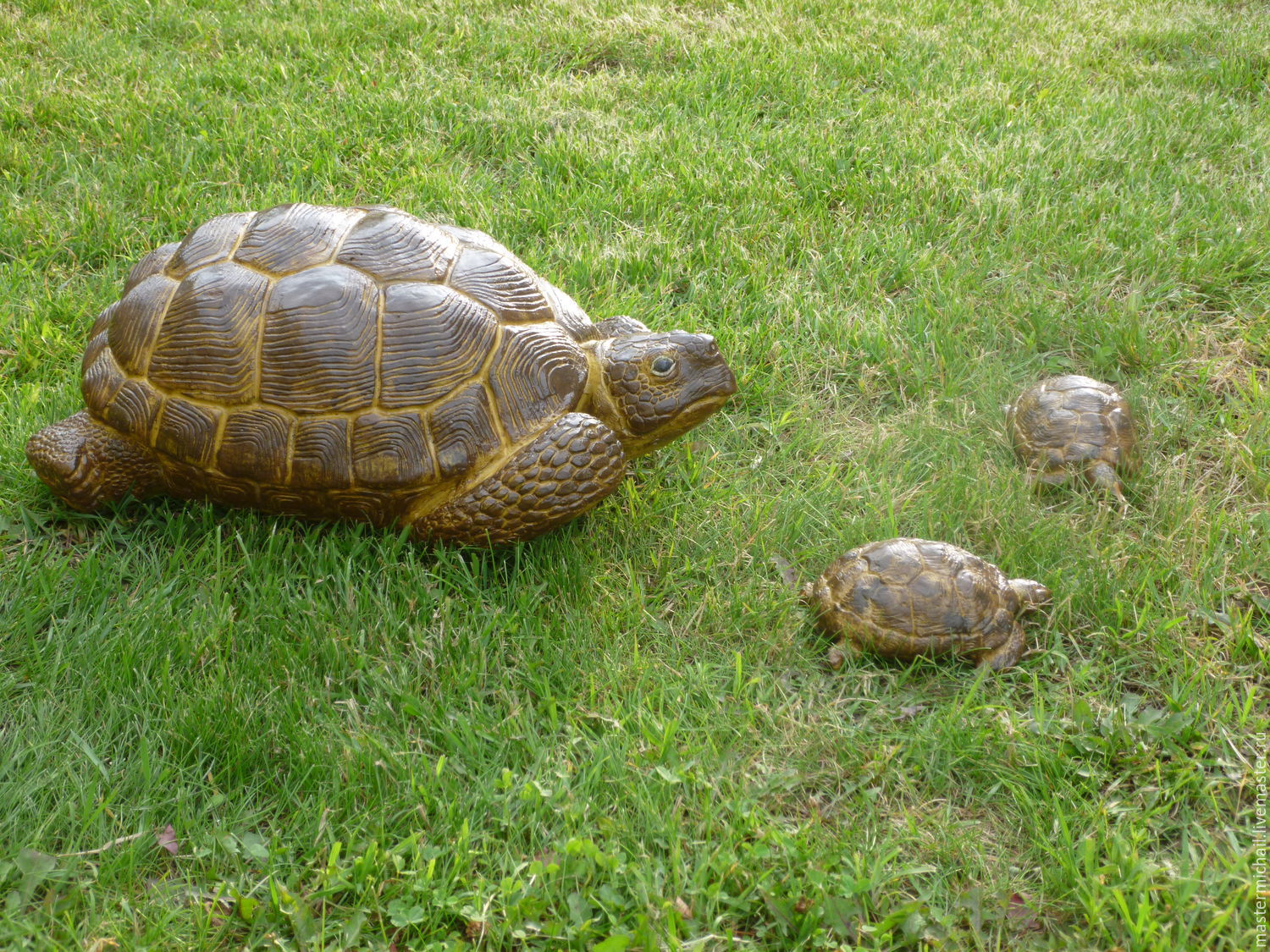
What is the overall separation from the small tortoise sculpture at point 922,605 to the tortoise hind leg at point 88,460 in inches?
88.8

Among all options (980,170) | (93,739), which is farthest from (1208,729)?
(980,170)

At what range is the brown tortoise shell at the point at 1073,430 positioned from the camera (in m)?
3.47

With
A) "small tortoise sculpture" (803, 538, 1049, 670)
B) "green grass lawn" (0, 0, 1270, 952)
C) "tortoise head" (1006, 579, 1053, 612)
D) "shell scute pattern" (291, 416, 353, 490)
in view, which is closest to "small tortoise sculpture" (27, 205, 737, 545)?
"shell scute pattern" (291, 416, 353, 490)

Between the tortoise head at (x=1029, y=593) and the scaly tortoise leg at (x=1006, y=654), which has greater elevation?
the tortoise head at (x=1029, y=593)

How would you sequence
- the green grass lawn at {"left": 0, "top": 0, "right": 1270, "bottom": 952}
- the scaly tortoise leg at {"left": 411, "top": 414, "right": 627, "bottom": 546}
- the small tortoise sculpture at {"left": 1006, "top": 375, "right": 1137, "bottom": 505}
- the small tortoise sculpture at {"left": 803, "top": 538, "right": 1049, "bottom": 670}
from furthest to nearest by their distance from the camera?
the small tortoise sculpture at {"left": 1006, "top": 375, "right": 1137, "bottom": 505} → the scaly tortoise leg at {"left": 411, "top": 414, "right": 627, "bottom": 546} → the small tortoise sculpture at {"left": 803, "top": 538, "right": 1049, "bottom": 670} → the green grass lawn at {"left": 0, "top": 0, "right": 1270, "bottom": 952}

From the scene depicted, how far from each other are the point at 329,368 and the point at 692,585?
4.42ft

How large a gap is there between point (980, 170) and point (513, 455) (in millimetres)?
3652

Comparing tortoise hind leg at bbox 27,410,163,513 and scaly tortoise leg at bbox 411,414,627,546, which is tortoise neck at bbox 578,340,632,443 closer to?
scaly tortoise leg at bbox 411,414,627,546

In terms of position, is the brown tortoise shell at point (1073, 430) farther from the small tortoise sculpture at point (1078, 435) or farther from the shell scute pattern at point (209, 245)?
the shell scute pattern at point (209, 245)

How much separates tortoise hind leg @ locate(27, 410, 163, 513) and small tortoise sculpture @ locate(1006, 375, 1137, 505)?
3099 millimetres

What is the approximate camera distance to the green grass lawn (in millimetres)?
2311

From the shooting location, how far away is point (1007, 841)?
8.16 ft

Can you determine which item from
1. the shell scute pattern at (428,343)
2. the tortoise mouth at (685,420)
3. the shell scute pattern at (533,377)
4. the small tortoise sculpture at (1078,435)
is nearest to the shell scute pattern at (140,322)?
the shell scute pattern at (428,343)

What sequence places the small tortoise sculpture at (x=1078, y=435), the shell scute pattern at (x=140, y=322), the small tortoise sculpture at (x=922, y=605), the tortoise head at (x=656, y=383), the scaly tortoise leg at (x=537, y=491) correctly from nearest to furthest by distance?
the small tortoise sculpture at (x=922, y=605) → the scaly tortoise leg at (x=537, y=491) → the shell scute pattern at (x=140, y=322) → the tortoise head at (x=656, y=383) → the small tortoise sculpture at (x=1078, y=435)
